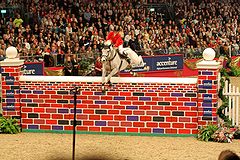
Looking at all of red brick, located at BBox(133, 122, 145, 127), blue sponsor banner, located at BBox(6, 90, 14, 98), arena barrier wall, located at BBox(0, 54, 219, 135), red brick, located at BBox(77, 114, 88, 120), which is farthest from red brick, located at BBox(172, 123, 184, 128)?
blue sponsor banner, located at BBox(6, 90, 14, 98)

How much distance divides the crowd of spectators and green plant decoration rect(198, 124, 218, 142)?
11.9m

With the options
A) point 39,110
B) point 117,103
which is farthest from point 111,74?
point 39,110

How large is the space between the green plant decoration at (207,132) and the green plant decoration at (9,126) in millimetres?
4221

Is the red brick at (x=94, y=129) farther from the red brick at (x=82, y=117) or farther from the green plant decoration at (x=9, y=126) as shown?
the green plant decoration at (x=9, y=126)

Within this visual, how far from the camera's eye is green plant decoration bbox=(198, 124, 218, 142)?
37.7 ft

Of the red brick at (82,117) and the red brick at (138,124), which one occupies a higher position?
the red brick at (82,117)

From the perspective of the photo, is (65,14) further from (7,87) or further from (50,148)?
(50,148)

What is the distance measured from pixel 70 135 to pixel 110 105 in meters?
1.15

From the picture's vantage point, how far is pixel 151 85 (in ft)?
39.7

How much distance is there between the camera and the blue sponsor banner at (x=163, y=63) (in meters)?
24.9

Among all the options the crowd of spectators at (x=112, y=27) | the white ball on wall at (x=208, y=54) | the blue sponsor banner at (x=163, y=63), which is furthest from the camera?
the blue sponsor banner at (x=163, y=63)

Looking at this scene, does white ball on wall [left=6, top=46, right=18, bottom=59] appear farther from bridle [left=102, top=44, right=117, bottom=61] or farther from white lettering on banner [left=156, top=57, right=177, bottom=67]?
white lettering on banner [left=156, top=57, right=177, bottom=67]

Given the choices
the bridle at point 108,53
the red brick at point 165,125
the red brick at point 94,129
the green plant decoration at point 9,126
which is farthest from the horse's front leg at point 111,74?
the green plant decoration at point 9,126

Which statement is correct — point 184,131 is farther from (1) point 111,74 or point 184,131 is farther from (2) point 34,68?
(2) point 34,68
